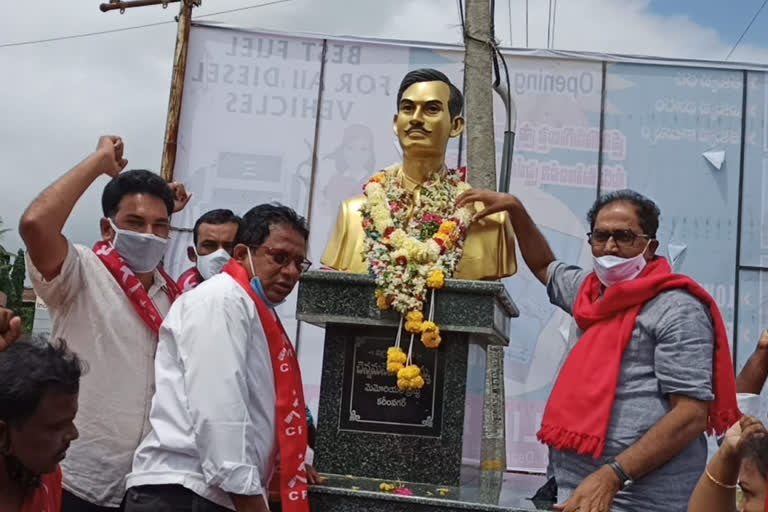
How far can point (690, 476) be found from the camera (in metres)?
3.61

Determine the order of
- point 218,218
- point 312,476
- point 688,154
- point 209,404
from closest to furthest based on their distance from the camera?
point 209,404, point 312,476, point 218,218, point 688,154

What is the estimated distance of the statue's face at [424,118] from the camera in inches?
181

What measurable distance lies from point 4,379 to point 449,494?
2054mm

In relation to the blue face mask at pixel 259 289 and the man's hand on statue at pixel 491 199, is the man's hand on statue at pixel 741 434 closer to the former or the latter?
the blue face mask at pixel 259 289

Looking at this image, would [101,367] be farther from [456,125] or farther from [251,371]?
[456,125]

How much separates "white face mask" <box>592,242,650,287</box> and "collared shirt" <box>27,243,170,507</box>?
184 centimetres

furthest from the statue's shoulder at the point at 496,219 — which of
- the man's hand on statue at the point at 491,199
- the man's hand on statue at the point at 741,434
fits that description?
the man's hand on statue at the point at 741,434

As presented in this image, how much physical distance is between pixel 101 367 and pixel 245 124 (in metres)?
6.78

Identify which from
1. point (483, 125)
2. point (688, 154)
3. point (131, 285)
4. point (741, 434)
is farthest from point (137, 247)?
point (688, 154)

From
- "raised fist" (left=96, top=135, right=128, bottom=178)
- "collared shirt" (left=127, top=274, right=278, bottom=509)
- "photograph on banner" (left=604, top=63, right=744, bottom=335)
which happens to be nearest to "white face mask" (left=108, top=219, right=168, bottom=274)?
"raised fist" (left=96, top=135, right=128, bottom=178)

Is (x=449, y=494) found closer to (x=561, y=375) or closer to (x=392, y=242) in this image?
(x=561, y=375)

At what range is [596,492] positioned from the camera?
3.44m

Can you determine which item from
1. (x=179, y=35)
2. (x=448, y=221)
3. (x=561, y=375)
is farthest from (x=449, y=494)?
(x=179, y=35)

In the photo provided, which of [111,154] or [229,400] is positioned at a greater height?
[111,154]
